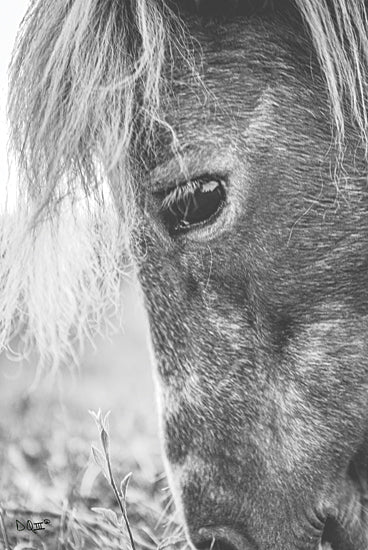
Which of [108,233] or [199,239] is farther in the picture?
[108,233]

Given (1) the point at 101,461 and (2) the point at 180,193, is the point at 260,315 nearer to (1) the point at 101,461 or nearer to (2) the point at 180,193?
(2) the point at 180,193

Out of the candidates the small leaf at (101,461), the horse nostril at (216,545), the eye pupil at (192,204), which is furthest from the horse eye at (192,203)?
the horse nostril at (216,545)

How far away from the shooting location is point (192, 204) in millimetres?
1938

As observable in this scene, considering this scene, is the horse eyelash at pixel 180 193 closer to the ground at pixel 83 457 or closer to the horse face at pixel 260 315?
the horse face at pixel 260 315

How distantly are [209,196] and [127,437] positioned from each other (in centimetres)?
150

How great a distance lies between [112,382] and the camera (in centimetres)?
392

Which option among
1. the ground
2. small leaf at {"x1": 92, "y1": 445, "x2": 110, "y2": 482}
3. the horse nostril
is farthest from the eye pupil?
the horse nostril

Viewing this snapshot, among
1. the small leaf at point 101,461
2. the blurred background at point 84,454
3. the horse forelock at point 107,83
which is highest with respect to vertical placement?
the horse forelock at point 107,83

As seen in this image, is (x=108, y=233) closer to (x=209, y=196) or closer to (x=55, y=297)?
(x=55, y=297)

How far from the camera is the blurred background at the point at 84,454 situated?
213cm

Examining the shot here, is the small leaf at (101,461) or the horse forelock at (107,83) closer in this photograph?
the small leaf at (101,461)

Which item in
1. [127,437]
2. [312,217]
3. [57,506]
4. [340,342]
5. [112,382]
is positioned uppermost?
[312,217]

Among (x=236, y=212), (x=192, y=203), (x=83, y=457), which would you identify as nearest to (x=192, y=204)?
(x=192, y=203)

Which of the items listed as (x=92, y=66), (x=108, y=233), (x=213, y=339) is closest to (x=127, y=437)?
(x=108, y=233)
